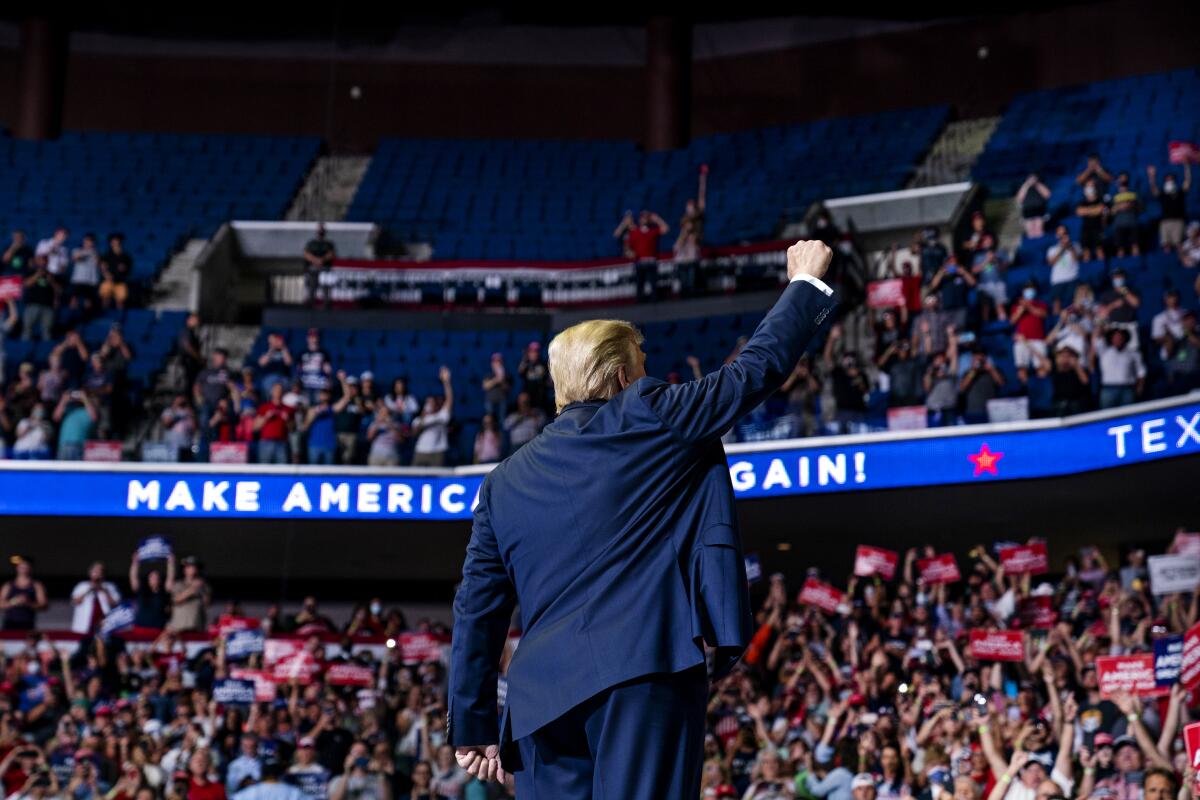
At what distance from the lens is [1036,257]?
1695 centimetres

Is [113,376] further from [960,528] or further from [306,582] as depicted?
[960,528]

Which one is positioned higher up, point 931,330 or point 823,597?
point 931,330

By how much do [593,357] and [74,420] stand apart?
47.0ft

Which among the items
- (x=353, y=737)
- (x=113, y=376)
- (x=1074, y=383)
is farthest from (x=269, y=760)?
(x=1074, y=383)

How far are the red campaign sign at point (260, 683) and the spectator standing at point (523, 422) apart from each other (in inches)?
129

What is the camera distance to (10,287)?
57.9 feet

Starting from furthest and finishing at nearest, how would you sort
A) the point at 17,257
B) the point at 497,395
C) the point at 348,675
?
the point at 17,257
the point at 497,395
the point at 348,675

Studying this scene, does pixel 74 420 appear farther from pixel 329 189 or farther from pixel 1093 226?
pixel 1093 226

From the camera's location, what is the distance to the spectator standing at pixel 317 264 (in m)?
20.1

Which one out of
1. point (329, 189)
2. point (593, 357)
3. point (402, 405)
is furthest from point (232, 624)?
point (593, 357)

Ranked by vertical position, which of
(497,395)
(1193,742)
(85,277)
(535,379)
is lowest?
(1193,742)

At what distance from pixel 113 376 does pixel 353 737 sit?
19.4ft

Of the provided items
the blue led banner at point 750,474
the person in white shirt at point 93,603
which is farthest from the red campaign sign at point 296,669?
the person in white shirt at point 93,603

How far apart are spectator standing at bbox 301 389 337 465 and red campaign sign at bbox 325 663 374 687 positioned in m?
2.82
